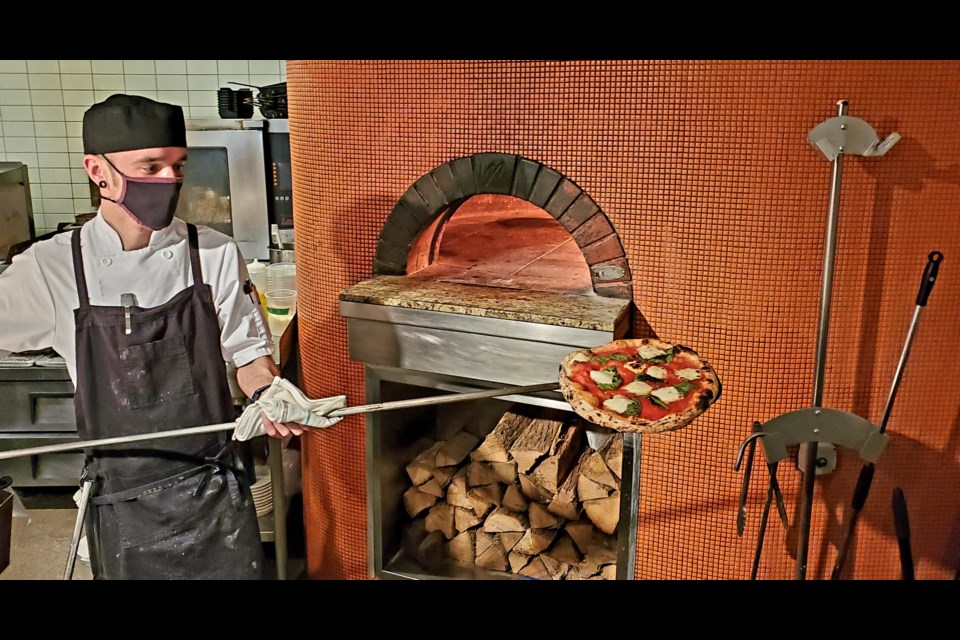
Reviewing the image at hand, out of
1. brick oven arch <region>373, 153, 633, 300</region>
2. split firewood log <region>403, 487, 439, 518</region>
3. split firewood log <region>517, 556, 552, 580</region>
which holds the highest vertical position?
brick oven arch <region>373, 153, 633, 300</region>

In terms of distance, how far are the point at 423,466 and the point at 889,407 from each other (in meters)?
1.63

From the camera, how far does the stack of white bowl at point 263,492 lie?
11.6ft

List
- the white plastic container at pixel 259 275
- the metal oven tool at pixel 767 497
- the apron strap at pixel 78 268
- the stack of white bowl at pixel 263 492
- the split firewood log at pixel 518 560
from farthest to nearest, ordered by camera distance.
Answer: the white plastic container at pixel 259 275, the stack of white bowl at pixel 263 492, the split firewood log at pixel 518 560, the metal oven tool at pixel 767 497, the apron strap at pixel 78 268

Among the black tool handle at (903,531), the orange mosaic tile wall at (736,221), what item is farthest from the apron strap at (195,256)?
the black tool handle at (903,531)

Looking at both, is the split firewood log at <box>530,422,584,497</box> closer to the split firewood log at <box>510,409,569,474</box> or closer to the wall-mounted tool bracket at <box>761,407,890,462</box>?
the split firewood log at <box>510,409,569,474</box>

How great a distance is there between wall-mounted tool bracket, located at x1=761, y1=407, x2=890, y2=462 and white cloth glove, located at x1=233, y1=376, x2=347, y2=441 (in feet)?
4.12

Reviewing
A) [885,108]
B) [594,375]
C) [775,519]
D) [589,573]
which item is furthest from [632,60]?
[589,573]

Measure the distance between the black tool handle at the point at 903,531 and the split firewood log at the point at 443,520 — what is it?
151 centimetres

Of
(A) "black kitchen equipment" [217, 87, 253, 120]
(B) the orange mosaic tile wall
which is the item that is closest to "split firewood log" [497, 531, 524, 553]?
(B) the orange mosaic tile wall

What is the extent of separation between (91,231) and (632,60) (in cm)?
158

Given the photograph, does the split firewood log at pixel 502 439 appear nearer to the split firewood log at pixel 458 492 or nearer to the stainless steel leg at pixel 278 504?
the split firewood log at pixel 458 492

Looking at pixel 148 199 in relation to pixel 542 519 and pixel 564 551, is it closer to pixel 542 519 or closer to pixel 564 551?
pixel 542 519

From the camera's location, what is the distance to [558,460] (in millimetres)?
3127

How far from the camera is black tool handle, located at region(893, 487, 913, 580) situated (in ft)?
8.63
